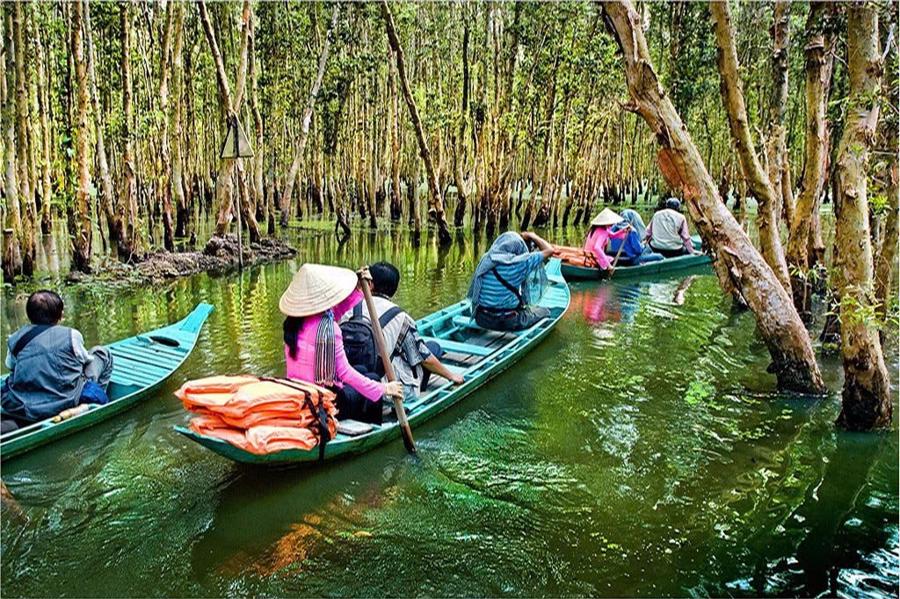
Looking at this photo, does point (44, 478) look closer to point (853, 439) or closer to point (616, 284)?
point (853, 439)

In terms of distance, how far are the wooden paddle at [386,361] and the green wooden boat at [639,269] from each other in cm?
802

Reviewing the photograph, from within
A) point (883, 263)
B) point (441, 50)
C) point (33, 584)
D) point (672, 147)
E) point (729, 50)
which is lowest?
point (33, 584)

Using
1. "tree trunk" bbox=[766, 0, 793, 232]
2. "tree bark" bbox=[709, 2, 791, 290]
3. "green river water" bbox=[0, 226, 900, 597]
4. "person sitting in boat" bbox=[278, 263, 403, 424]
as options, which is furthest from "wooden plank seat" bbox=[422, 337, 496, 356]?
"tree trunk" bbox=[766, 0, 793, 232]

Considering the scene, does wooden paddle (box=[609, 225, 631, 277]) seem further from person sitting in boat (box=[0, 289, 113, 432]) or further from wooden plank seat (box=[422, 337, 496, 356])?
person sitting in boat (box=[0, 289, 113, 432])

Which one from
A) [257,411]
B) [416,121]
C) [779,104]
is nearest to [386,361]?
[257,411]

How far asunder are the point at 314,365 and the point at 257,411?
0.65 m

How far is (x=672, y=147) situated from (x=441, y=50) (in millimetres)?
19665

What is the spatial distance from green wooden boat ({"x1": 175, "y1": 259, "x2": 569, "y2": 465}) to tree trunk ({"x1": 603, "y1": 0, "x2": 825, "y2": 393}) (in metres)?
2.40

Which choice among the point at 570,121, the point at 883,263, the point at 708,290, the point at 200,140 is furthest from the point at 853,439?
the point at 200,140

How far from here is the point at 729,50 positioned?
21.3ft

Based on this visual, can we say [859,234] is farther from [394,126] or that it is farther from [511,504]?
[394,126]

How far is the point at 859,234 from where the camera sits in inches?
214

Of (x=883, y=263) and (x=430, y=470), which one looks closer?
(x=430, y=470)

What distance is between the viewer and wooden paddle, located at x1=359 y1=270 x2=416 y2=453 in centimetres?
545
